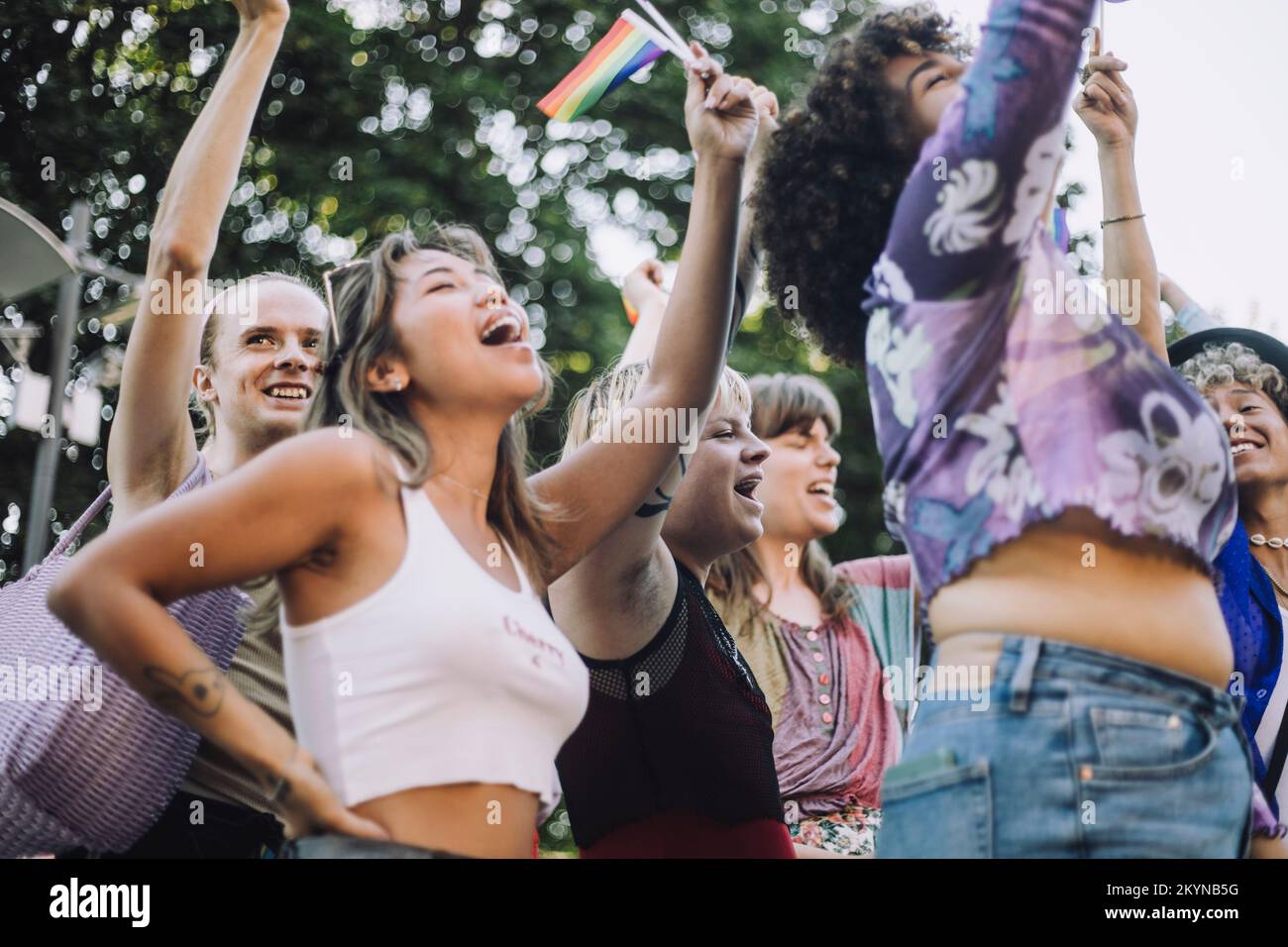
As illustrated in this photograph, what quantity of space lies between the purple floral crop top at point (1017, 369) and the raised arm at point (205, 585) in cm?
82

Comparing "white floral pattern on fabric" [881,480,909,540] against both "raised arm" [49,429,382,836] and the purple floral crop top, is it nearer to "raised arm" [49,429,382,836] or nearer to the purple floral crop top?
the purple floral crop top

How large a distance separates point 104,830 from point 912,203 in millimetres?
1675

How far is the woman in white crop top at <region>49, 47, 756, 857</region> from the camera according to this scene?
5.49 ft

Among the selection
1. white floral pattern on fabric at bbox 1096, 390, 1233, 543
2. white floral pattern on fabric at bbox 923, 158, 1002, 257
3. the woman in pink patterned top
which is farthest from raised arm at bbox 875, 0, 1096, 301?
the woman in pink patterned top

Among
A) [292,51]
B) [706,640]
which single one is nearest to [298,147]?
[292,51]

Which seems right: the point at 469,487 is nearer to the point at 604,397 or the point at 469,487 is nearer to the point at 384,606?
the point at 384,606

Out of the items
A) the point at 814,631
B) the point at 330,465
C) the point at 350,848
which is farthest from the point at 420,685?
the point at 814,631

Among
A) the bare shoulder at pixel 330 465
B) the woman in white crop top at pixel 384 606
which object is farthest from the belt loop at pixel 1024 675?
the bare shoulder at pixel 330 465

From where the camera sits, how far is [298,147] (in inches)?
329

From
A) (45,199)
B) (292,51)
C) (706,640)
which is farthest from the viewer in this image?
(292,51)

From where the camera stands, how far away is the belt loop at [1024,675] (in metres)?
1.61

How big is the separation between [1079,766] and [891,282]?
69cm

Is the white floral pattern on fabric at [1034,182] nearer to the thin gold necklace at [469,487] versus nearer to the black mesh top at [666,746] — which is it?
the thin gold necklace at [469,487]
